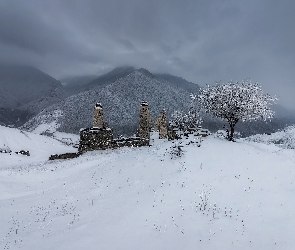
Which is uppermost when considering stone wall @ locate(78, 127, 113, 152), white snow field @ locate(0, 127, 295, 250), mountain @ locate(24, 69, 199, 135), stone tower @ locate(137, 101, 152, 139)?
mountain @ locate(24, 69, 199, 135)

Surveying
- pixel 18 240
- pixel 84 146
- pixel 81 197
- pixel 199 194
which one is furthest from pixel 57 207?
pixel 84 146

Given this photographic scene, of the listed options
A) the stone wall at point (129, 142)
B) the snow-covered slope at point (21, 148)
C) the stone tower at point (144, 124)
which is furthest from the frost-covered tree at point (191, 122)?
the snow-covered slope at point (21, 148)

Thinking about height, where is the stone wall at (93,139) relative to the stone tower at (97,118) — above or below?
below

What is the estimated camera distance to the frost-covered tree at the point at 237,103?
2095cm

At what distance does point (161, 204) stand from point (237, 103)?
538 inches

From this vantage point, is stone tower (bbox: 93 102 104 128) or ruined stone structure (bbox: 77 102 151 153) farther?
stone tower (bbox: 93 102 104 128)

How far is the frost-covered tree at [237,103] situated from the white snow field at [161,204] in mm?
4648

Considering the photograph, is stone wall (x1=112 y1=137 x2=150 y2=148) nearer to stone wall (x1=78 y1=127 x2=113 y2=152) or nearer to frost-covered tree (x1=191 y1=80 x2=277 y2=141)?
Result: stone wall (x1=78 y1=127 x2=113 y2=152)

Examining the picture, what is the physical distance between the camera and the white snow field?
746cm

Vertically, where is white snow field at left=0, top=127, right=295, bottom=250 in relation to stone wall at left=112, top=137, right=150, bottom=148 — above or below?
below

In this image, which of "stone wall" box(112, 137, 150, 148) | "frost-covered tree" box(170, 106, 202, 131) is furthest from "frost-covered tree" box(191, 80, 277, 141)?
"stone wall" box(112, 137, 150, 148)

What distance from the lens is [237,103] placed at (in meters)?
20.8

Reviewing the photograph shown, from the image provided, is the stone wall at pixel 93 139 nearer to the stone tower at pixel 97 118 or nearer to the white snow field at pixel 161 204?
the stone tower at pixel 97 118

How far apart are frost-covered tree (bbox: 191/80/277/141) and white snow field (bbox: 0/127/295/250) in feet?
15.2
